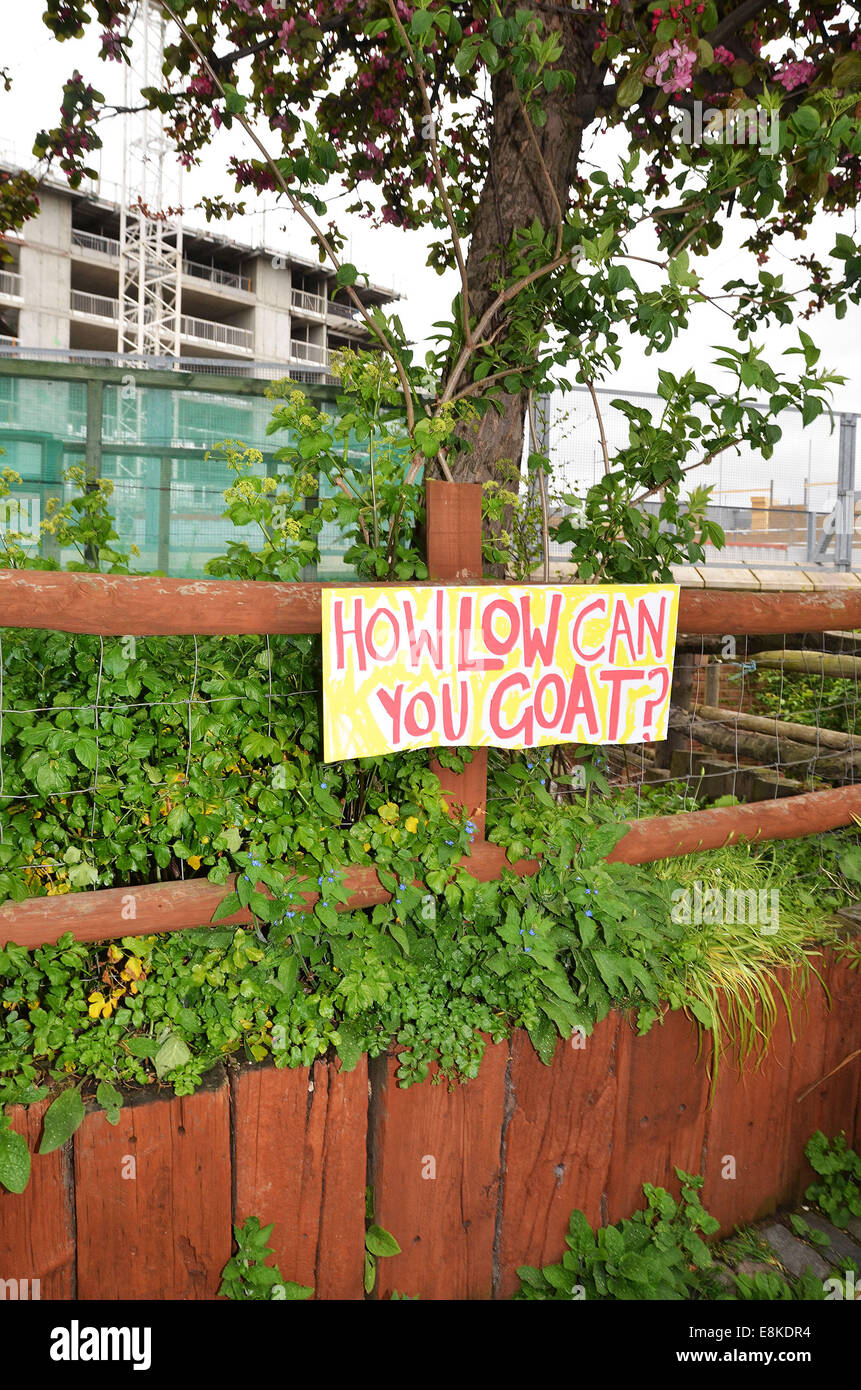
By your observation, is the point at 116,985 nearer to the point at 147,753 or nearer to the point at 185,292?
the point at 147,753

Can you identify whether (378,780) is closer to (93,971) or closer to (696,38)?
(93,971)

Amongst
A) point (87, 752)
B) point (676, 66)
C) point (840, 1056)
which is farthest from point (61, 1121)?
point (676, 66)

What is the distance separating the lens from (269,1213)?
A: 6.95ft

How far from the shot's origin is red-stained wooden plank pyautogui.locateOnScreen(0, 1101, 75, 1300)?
1862mm

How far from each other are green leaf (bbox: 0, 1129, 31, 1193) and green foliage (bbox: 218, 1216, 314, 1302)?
0.55 metres

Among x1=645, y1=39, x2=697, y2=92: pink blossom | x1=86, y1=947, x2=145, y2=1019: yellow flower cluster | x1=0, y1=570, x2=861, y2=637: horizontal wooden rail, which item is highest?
x1=645, y1=39, x2=697, y2=92: pink blossom

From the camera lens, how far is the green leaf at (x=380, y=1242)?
2.23 m

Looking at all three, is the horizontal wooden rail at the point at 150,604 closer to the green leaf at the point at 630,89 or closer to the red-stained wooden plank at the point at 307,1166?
the red-stained wooden plank at the point at 307,1166

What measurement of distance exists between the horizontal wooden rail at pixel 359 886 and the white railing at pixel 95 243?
1468 inches

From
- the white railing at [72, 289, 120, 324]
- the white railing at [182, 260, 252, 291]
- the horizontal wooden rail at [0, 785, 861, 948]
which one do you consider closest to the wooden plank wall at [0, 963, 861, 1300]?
the horizontal wooden rail at [0, 785, 861, 948]

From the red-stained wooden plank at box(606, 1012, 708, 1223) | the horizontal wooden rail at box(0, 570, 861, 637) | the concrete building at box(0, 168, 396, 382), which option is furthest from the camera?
the concrete building at box(0, 168, 396, 382)

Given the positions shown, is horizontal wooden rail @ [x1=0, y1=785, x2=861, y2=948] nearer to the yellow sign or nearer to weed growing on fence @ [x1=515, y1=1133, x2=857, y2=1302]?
the yellow sign

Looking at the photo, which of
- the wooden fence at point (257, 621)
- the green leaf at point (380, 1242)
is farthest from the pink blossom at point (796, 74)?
the green leaf at point (380, 1242)
